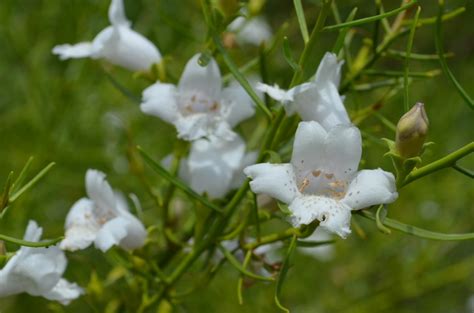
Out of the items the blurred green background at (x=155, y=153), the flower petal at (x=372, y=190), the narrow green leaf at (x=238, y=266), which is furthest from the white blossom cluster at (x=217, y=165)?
the blurred green background at (x=155, y=153)

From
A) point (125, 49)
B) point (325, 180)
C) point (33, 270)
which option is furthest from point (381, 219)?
point (125, 49)

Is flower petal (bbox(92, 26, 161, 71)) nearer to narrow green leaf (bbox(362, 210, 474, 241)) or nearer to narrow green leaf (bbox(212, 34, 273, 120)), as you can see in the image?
narrow green leaf (bbox(212, 34, 273, 120))

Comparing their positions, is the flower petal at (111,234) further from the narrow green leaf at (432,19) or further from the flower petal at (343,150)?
the narrow green leaf at (432,19)

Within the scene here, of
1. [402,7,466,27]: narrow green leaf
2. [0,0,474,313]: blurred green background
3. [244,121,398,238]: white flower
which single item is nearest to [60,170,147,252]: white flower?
[244,121,398,238]: white flower

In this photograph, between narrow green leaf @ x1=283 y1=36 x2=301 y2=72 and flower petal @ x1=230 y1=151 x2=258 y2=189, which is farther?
flower petal @ x1=230 y1=151 x2=258 y2=189

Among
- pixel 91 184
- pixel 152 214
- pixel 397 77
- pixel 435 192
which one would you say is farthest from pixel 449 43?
pixel 91 184

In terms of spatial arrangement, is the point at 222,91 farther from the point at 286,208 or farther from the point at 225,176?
the point at 286,208
